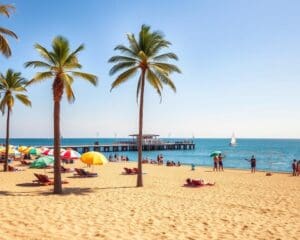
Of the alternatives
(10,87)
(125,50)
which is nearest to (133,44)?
(125,50)

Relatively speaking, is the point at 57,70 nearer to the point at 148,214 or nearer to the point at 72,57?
the point at 72,57

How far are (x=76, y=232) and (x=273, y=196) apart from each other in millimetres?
11509

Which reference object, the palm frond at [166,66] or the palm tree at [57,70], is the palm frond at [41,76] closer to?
the palm tree at [57,70]

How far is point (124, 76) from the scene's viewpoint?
2019 cm

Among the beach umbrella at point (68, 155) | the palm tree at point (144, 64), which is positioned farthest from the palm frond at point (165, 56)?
the beach umbrella at point (68, 155)

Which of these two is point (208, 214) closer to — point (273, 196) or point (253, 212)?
point (253, 212)

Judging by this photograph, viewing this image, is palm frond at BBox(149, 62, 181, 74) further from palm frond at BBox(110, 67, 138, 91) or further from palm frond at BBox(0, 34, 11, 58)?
palm frond at BBox(0, 34, 11, 58)

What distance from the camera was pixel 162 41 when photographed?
19.9 m

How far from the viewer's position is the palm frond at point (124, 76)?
66.0 ft

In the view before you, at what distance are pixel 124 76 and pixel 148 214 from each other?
10.4m

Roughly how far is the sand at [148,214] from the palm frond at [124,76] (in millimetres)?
6615

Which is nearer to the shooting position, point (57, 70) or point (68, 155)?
point (57, 70)

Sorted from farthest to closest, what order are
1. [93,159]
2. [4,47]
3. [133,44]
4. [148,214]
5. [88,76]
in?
[93,159], [133,44], [88,76], [4,47], [148,214]

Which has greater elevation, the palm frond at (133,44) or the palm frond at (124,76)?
the palm frond at (133,44)
